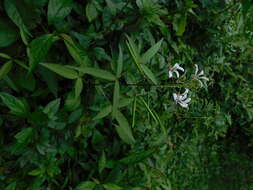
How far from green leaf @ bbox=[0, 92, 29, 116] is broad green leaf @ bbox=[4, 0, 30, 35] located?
0.58ft

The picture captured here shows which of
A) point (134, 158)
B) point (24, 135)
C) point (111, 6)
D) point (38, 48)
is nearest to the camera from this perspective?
point (38, 48)

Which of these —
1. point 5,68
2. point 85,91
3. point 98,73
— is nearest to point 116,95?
point 98,73

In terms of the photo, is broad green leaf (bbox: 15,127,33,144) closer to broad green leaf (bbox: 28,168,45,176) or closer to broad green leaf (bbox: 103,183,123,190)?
broad green leaf (bbox: 28,168,45,176)

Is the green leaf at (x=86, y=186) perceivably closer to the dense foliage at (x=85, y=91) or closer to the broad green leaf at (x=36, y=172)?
the dense foliage at (x=85, y=91)

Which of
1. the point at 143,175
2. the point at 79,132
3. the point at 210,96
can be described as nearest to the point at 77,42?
the point at 79,132

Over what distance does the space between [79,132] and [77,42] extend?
10.8 inches

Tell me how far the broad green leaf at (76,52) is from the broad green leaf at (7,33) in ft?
0.45

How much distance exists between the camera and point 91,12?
38.1 inches

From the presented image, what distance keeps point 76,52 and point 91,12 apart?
0.17 m

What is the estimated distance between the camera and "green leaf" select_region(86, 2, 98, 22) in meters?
0.96

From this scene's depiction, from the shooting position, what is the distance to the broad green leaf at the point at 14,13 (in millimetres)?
822

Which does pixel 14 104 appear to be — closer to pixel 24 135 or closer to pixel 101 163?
pixel 24 135

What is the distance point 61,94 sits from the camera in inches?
40.3

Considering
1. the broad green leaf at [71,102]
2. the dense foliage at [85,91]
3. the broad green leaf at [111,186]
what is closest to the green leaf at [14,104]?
the dense foliage at [85,91]
